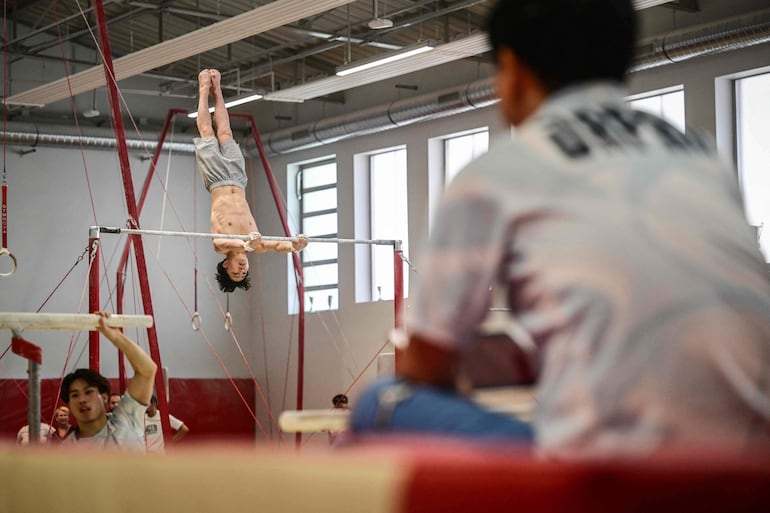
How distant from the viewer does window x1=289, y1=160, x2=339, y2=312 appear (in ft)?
51.6

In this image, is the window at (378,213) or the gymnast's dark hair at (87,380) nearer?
the gymnast's dark hair at (87,380)

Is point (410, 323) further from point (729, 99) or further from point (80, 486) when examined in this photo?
point (729, 99)

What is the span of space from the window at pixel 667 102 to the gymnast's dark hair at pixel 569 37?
10533 mm

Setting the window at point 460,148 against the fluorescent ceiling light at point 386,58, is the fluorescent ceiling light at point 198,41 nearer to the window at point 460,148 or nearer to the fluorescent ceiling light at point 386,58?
the fluorescent ceiling light at point 386,58

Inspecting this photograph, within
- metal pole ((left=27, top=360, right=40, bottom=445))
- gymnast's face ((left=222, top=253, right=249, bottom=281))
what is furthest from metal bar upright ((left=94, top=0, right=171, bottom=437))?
metal pole ((left=27, top=360, right=40, bottom=445))

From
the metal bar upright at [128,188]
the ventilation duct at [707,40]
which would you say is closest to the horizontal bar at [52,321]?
the metal bar upright at [128,188]

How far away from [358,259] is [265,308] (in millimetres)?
2199

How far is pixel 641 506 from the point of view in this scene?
0.82 m

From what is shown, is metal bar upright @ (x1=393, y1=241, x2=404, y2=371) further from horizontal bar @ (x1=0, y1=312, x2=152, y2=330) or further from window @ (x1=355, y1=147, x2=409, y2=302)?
horizontal bar @ (x1=0, y1=312, x2=152, y2=330)

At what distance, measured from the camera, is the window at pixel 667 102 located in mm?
11539

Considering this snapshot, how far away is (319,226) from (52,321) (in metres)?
12.8

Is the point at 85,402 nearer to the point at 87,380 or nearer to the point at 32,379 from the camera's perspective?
the point at 87,380

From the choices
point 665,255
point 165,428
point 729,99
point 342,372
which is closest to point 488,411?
point 665,255

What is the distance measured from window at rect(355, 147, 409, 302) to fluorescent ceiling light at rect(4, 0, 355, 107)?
163 inches
